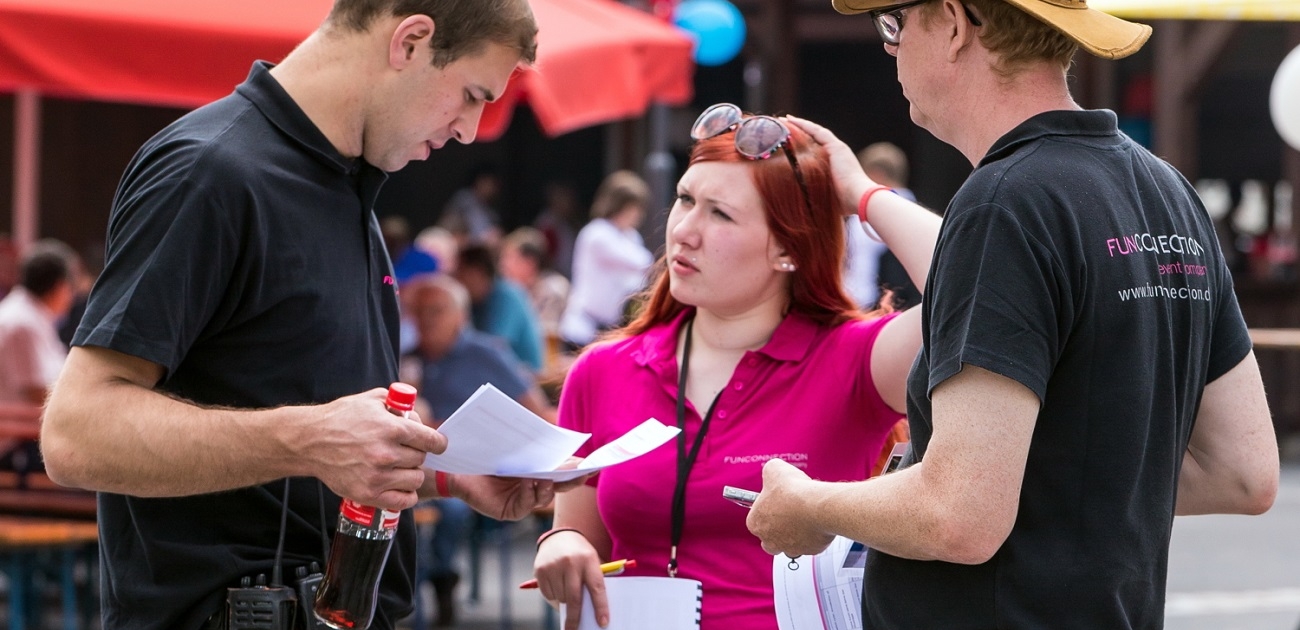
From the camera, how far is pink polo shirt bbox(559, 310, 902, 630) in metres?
2.69

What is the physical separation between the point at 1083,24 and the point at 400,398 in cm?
105

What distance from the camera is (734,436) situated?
2.75 meters

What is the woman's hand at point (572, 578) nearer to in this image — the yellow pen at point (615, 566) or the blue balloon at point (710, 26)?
the yellow pen at point (615, 566)

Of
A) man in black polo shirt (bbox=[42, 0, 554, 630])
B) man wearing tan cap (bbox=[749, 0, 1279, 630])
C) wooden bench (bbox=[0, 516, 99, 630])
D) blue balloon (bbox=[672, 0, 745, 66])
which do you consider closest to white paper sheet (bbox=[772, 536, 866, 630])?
man wearing tan cap (bbox=[749, 0, 1279, 630])

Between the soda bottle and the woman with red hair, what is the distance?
53cm

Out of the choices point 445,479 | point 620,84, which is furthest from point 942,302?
point 620,84

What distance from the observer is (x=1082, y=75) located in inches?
557

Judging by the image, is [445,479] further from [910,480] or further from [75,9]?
[75,9]

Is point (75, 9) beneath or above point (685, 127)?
above

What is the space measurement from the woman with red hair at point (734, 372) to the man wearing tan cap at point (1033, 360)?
2.17 ft

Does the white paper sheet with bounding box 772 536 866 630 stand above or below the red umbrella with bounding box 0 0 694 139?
below

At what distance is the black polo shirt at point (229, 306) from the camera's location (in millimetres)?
2078

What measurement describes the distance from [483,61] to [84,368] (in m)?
0.80

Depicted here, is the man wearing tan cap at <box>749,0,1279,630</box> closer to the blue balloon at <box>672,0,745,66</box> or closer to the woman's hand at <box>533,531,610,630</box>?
the woman's hand at <box>533,531,610,630</box>
